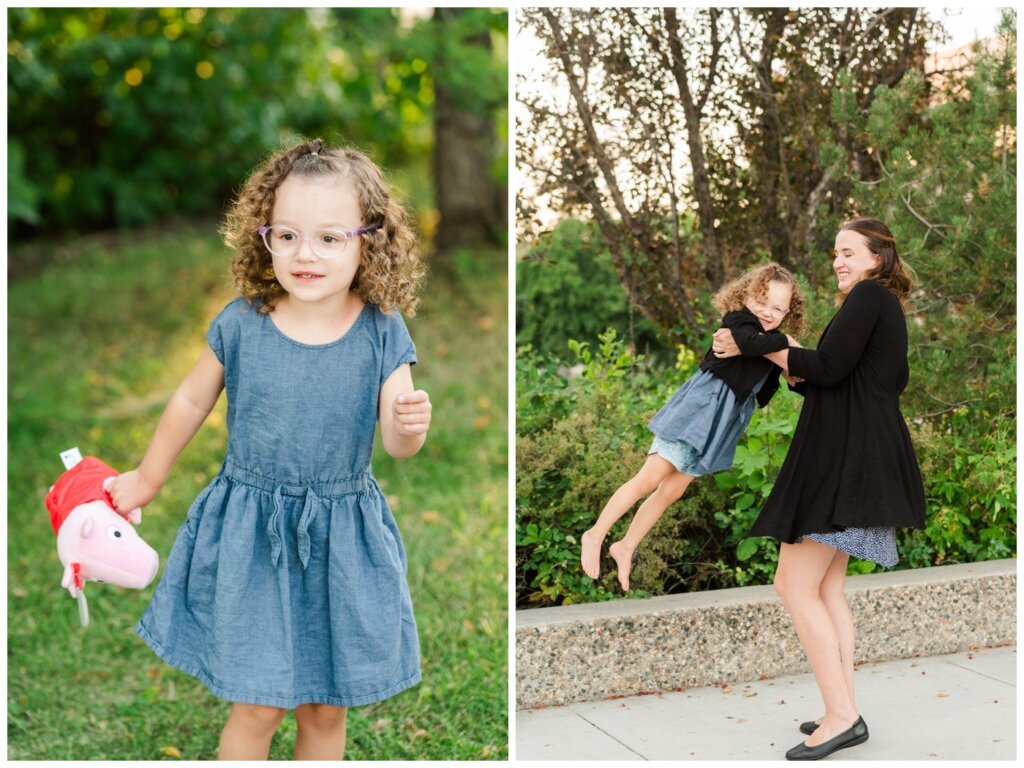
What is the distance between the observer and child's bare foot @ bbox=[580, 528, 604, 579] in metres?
3.18

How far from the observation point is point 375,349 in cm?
263

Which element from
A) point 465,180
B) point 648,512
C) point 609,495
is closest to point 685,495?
point 609,495

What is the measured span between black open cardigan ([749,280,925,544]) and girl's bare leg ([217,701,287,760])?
1377 mm

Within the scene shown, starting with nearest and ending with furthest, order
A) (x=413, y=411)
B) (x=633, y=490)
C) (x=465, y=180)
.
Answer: (x=413, y=411) < (x=633, y=490) < (x=465, y=180)

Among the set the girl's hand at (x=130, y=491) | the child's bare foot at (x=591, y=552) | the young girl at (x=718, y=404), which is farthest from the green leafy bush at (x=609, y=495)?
the girl's hand at (x=130, y=491)

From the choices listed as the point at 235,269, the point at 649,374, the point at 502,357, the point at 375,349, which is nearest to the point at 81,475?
the point at 235,269

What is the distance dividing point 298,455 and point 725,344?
118cm

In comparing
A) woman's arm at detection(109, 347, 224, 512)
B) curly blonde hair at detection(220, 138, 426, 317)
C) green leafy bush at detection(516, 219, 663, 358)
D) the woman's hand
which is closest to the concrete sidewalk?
the woman's hand

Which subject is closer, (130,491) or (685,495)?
(130,491)

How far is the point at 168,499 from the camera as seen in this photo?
523 cm

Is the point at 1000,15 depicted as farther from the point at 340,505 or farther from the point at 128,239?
the point at 128,239

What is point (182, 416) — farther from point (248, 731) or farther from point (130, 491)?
point (248, 731)

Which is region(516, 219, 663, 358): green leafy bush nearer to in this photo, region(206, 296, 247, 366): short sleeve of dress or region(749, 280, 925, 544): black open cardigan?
region(749, 280, 925, 544): black open cardigan

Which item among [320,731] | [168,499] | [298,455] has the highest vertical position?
[298,455]
